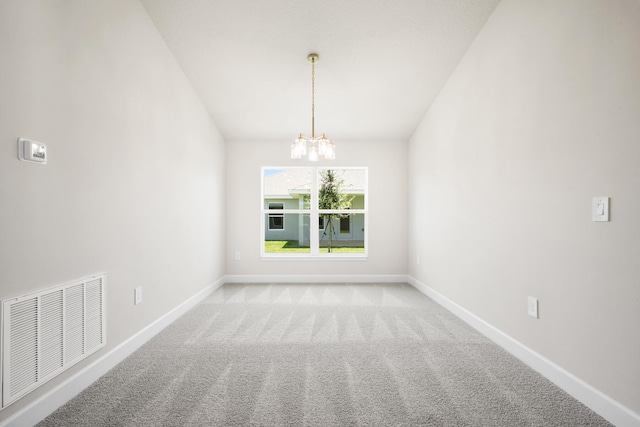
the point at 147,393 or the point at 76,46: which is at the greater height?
the point at 76,46

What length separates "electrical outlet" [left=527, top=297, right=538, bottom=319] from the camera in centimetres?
218

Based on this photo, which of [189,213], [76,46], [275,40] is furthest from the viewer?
[189,213]

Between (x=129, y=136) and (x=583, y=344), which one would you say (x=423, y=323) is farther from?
(x=129, y=136)

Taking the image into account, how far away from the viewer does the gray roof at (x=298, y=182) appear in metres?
5.72

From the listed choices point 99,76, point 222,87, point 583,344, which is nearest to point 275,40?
point 222,87

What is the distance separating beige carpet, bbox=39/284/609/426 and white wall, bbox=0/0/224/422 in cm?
38

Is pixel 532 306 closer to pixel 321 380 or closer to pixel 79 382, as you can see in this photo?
pixel 321 380

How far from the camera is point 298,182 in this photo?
6969 mm

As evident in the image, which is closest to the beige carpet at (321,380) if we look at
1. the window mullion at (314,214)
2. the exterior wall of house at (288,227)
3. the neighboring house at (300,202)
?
the window mullion at (314,214)

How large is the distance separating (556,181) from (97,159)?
292 cm

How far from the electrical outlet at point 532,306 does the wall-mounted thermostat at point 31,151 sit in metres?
3.05

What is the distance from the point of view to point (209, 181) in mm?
4348

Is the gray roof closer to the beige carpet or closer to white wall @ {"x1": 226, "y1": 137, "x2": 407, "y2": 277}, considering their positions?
white wall @ {"x1": 226, "y1": 137, "x2": 407, "y2": 277}

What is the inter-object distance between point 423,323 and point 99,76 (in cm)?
330
